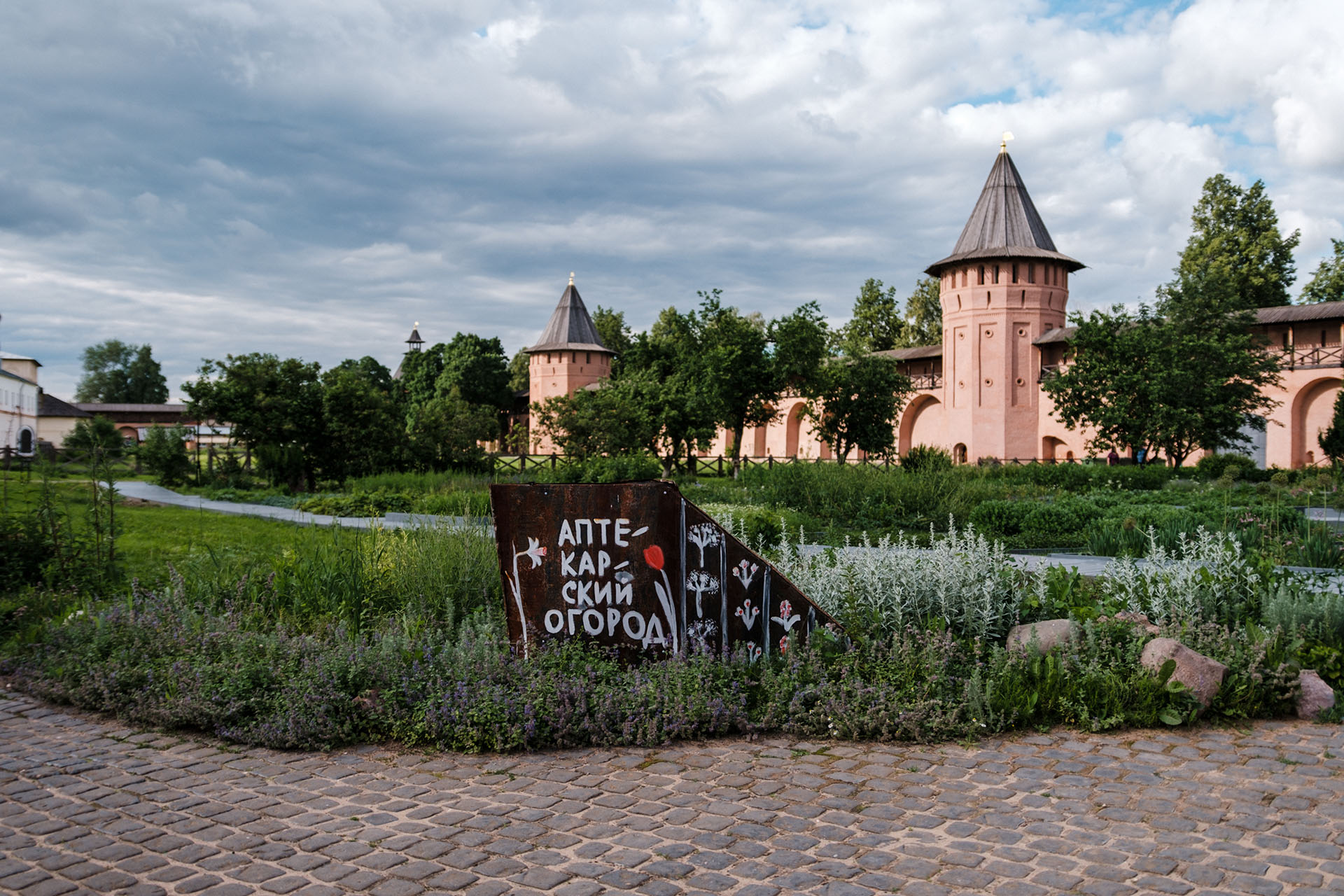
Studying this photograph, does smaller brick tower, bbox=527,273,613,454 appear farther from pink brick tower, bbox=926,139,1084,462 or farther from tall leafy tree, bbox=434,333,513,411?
pink brick tower, bbox=926,139,1084,462

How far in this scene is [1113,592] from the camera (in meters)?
5.75

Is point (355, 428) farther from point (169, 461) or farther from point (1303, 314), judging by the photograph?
point (1303, 314)

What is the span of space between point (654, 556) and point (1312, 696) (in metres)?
3.28

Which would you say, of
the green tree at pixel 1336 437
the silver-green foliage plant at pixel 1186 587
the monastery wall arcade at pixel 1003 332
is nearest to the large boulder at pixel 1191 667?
the silver-green foliage plant at pixel 1186 587

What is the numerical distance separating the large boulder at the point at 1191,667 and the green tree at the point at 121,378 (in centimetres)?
8856

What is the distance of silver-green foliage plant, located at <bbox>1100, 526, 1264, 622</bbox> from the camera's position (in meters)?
5.34

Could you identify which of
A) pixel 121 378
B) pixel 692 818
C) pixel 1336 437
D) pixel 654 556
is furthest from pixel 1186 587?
pixel 121 378

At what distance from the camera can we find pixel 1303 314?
94.5 ft

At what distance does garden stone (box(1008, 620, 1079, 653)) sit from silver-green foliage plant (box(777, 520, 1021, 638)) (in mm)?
145

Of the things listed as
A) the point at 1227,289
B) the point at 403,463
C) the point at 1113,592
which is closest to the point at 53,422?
the point at 403,463

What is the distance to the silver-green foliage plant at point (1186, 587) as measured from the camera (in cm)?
534

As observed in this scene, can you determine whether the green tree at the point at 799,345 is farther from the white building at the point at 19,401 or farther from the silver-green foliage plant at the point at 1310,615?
the white building at the point at 19,401

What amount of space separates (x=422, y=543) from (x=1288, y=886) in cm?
498

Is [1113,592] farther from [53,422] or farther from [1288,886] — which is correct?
[53,422]
